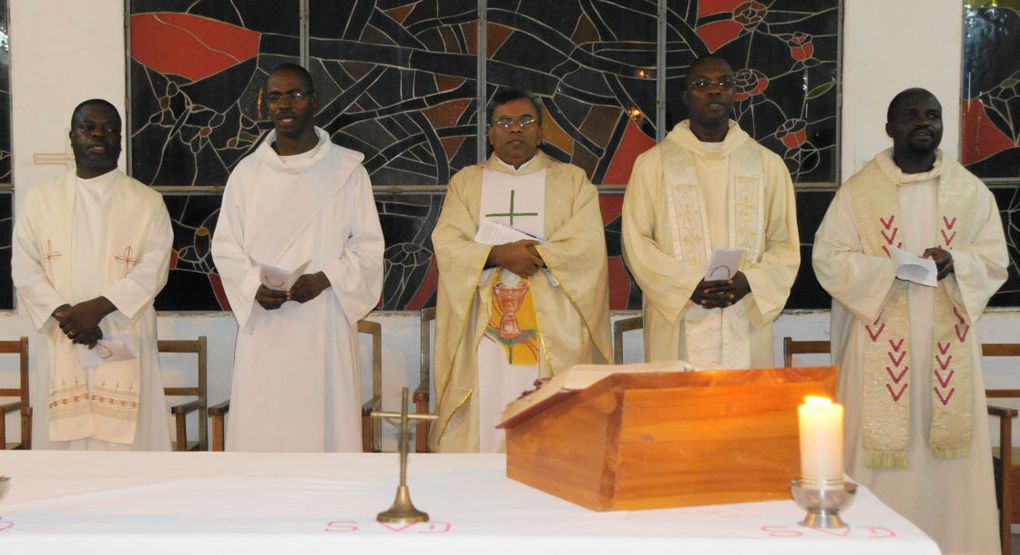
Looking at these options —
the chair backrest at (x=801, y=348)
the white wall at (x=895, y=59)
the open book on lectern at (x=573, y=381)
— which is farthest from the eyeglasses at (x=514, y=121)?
the open book on lectern at (x=573, y=381)

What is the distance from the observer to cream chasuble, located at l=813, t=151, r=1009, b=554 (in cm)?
509

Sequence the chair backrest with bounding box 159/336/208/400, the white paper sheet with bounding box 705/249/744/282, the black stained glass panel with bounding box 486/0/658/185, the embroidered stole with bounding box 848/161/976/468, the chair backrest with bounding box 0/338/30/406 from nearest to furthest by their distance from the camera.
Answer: the white paper sheet with bounding box 705/249/744/282, the embroidered stole with bounding box 848/161/976/468, the chair backrest with bounding box 0/338/30/406, the chair backrest with bounding box 159/336/208/400, the black stained glass panel with bounding box 486/0/658/185

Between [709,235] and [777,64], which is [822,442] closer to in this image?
[709,235]

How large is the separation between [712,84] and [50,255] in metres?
3.25

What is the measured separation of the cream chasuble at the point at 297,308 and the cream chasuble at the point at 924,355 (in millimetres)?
2287

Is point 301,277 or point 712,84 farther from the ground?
point 712,84

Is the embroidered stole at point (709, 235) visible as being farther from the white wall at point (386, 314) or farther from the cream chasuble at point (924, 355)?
the white wall at point (386, 314)

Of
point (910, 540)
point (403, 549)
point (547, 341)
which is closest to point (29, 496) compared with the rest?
point (403, 549)

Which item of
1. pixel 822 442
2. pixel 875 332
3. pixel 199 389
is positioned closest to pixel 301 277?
pixel 199 389

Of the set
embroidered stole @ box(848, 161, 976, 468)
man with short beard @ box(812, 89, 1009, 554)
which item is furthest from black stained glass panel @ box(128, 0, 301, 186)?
embroidered stole @ box(848, 161, 976, 468)

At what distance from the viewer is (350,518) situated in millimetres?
2273

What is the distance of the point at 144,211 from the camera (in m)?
5.38

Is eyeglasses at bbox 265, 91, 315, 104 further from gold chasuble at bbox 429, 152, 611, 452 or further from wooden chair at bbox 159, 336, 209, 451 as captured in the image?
wooden chair at bbox 159, 336, 209, 451

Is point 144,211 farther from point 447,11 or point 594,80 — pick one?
point 594,80
